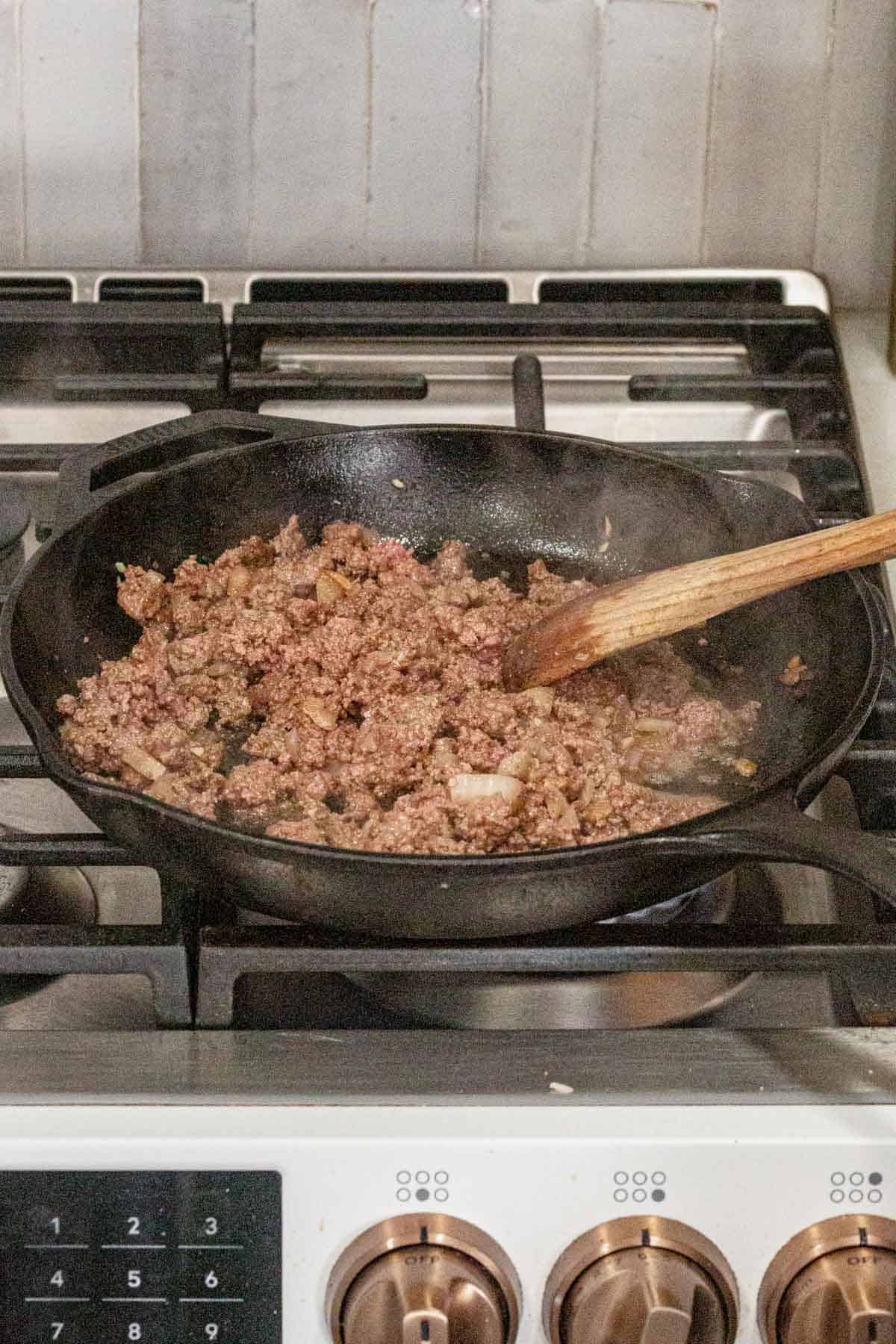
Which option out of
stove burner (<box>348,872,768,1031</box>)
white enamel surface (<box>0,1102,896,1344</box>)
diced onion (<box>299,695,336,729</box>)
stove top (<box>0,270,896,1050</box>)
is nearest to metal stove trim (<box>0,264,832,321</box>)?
stove top (<box>0,270,896,1050</box>)

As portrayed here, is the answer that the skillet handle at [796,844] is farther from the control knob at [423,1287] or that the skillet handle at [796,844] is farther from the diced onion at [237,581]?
the diced onion at [237,581]

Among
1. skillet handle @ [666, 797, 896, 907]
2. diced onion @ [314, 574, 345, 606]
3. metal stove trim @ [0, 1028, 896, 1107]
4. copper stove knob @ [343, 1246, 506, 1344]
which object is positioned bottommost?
copper stove knob @ [343, 1246, 506, 1344]

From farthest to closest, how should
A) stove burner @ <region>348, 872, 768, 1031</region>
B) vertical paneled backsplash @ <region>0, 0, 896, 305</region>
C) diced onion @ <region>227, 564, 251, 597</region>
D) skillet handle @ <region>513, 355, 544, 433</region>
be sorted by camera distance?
1. vertical paneled backsplash @ <region>0, 0, 896, 305</region>
2. skillet handle @ <region>513, 355, 544, 433</region>
3. diced onion @ <region>227, 564, 251, 597</region>
4. stove burner @ <region>348, 872, 768, 1031</region>

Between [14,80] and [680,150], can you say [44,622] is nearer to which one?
[14,80]

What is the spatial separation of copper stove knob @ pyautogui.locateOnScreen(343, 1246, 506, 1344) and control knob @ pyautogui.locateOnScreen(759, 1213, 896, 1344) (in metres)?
0.12

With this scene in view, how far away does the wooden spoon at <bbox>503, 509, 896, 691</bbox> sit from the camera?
779 mm

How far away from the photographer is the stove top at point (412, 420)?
66 centimetres

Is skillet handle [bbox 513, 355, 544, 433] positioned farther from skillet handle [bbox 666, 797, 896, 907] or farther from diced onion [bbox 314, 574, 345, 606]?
skillet handle [bbox 666, 797, 896, 907]

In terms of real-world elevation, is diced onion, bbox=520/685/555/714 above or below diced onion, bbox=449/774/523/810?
above

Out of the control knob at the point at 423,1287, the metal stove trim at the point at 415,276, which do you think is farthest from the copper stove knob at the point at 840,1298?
the metal stove trim at the point at 415,276

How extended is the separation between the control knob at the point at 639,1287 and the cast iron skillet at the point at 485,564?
5.6 inches

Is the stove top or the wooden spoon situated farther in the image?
the wooden spoon

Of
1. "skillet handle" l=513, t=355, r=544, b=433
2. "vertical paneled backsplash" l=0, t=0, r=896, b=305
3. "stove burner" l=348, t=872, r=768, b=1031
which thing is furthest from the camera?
"vertical paneled backsplash" l=0, t=0, r=896, b=305

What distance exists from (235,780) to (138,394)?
0.44m
